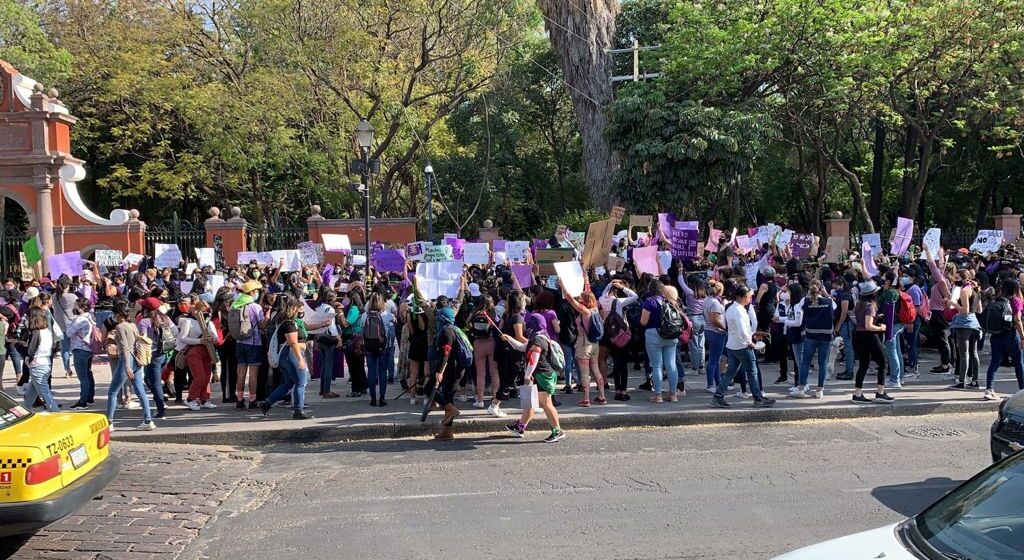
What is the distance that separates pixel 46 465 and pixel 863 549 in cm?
514

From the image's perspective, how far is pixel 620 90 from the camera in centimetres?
2612

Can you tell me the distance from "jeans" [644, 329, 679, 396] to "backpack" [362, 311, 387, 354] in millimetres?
3439

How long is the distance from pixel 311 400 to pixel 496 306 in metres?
2.94

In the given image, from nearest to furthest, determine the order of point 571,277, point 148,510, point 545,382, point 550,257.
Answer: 1. point 148,510
2. point 545,382
3. point 571,277
4. point 550,257

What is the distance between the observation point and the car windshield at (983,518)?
343 centimetres

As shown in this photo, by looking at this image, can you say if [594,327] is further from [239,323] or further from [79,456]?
[79,456]

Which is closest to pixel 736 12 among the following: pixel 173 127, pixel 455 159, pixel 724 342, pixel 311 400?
pixel 455 159

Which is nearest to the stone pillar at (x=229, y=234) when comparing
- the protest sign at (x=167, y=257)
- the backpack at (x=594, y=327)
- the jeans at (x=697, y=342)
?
the protest sign at (x=167, y=257)

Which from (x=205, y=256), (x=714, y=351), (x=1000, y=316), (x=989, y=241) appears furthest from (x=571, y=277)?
(x=205, y=256)

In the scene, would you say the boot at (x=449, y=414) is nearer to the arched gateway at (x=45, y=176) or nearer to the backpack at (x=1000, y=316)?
the backpack at (x=1000, y=316)

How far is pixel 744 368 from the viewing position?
10.6 m

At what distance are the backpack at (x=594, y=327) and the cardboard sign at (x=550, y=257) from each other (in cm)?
275

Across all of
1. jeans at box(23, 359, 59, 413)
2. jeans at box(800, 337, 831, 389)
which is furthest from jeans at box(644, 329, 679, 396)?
jeans at box(23, 359, 59, 413)

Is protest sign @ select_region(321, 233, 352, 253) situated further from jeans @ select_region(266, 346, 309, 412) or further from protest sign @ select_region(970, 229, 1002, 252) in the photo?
protest sign @ select_region(970, 229, 1002, 252)
